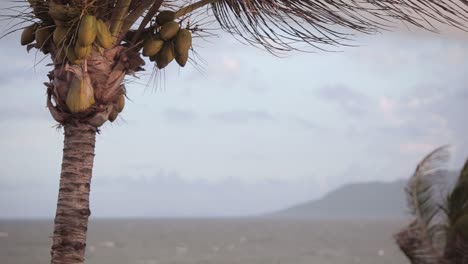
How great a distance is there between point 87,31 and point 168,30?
580mm

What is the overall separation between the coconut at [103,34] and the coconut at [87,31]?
0.10 ft

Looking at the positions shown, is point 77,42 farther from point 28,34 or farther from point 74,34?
point 28,34

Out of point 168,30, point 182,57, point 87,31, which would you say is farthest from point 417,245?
point 87,31

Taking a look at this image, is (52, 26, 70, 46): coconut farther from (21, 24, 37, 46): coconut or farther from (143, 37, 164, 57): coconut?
(143, 37, 164, 57): coconut

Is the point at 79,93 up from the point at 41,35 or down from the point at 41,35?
down

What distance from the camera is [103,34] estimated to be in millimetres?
3777

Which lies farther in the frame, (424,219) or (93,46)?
(424,219)

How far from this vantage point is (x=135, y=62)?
409 cm

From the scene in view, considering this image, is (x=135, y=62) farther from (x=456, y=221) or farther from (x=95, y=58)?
(x=456, y=221)

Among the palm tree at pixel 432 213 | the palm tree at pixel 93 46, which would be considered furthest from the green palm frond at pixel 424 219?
the palm tree at pixel 93 46

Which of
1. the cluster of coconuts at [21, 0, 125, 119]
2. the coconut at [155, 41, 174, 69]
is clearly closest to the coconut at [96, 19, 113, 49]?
the cluster of coconuts at [21, 0, 125, 119]

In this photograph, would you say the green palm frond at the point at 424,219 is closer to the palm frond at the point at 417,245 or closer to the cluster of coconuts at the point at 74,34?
the palm frond at the point at 417,245

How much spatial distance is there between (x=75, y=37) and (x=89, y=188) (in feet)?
2.54

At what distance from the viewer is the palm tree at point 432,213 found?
32.9 ft
